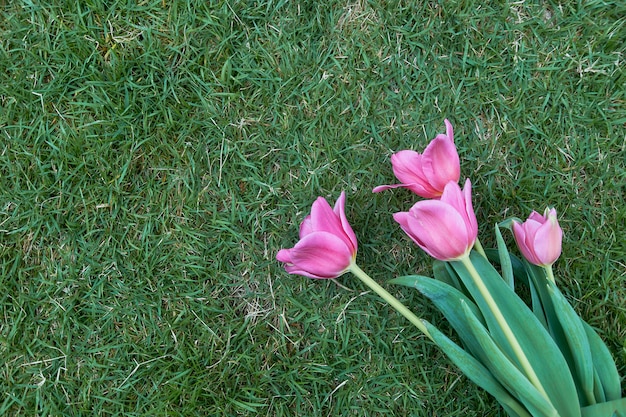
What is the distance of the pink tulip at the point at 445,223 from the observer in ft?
3.65

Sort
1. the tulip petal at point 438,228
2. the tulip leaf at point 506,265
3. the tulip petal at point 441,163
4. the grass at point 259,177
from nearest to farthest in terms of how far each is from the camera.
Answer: the tulip petal at point 438,228 < the tulip petal at point 441,163 < the tulip leaf at point 506,265 < the grass at point 259,177

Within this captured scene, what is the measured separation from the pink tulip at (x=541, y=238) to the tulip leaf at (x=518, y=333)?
0.10 metres

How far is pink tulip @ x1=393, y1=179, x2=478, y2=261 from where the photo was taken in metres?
1.11

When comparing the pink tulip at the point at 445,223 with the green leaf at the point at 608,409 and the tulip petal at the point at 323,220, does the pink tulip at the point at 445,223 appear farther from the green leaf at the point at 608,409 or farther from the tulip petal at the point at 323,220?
the green leaf at the point at 608,409

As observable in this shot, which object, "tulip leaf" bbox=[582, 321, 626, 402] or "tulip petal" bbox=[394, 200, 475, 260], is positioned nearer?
"tulip petal" bbox=[394, 200, 475, 260]

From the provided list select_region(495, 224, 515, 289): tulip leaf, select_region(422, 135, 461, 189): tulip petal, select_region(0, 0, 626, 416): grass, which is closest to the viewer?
select_region(422, 135, 461, 189): tulip petal

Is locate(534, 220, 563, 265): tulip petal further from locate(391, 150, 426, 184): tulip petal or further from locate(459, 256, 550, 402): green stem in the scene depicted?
locate(391, 150, 426, 184): tulip petal

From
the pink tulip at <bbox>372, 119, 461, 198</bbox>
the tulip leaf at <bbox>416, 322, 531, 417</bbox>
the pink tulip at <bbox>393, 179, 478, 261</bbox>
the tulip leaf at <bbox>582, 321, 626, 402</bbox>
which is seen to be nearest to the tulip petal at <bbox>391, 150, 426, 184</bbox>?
the pink tulip at <bbox>372, 119, 461, 198</bbox>

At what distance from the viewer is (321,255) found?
123cm

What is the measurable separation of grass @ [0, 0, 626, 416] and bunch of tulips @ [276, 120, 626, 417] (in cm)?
21

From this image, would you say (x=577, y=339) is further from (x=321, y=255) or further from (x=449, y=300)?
(x=321, y=255)

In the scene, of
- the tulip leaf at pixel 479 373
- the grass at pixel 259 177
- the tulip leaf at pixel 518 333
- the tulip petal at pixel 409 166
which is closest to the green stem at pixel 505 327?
the tulip leaf at pixel 518 333

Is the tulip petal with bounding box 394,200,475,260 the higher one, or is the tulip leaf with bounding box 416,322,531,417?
the tulip petal with bounding box 394,200,475,260

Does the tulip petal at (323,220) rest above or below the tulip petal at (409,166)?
below
